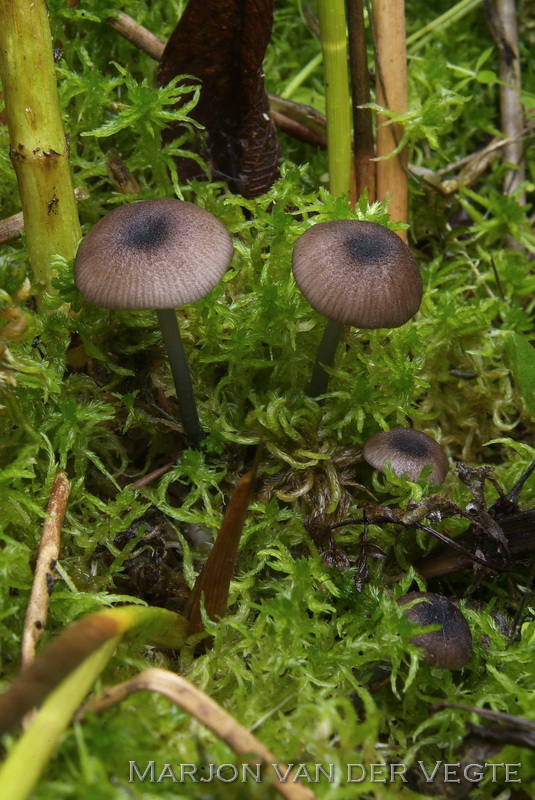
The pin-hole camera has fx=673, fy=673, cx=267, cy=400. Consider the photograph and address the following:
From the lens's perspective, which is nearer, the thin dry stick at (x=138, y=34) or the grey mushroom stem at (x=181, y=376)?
the grey mushroom stem at (x=181, y=376)

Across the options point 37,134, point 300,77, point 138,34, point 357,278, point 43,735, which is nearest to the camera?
point 43,735

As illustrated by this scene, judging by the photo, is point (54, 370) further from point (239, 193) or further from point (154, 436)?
point (239, 193)

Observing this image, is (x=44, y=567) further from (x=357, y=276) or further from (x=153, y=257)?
(x=357, y=276)

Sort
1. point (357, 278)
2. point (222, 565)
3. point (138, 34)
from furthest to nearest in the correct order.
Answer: point (138, 34) < point (357, 278) < point (222, 565)

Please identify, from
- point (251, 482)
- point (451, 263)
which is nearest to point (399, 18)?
point (451, 263)

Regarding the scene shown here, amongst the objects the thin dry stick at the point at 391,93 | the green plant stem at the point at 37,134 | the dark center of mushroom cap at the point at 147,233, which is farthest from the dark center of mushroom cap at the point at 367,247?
the green plant stem at the point at 37,134

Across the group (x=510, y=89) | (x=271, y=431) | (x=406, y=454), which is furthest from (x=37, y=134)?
(x=510, y=89)

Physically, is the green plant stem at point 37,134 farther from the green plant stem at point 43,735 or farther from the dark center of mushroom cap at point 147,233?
the green plant stem at point 43,735

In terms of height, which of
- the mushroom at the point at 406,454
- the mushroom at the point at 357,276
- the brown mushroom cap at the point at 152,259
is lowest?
the mushroom at the point at 406,454
